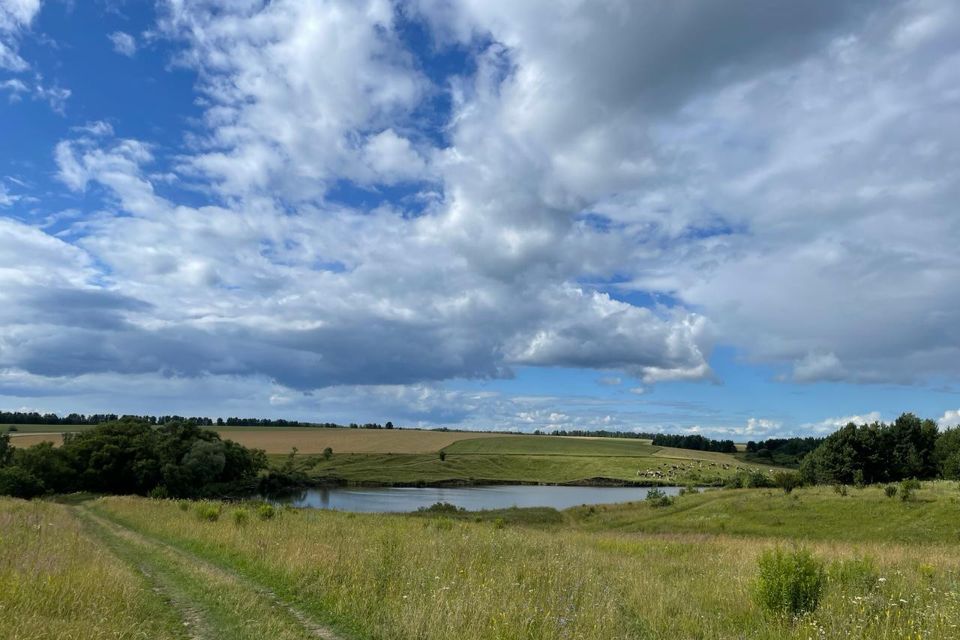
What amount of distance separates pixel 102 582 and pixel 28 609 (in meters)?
1.74

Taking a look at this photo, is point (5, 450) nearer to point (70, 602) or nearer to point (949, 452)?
point (70, 602)

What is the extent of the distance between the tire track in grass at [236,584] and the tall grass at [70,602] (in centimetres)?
126

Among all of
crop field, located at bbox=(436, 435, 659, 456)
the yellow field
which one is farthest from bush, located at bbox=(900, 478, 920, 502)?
crop field, located at bbox=(436, 435, 659, 456)

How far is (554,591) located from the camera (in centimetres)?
892

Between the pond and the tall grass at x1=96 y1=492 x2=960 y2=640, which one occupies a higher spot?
the tall grass at x1=96 y1=492 x2=960 y2=640

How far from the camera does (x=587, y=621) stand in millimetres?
7344

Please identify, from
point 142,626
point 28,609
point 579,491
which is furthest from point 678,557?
point 579,491

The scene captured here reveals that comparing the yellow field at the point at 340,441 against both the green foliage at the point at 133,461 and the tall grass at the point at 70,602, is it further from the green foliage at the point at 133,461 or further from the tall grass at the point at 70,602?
the tall grass at the point at 70,602

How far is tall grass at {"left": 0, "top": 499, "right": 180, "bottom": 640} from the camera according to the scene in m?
6.32

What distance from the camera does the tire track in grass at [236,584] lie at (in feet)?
25.4

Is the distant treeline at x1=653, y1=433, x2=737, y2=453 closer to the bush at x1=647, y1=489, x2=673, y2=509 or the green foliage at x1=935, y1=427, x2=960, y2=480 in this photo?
the green foliage at x1=935, y1=427, x2=960, y2=480

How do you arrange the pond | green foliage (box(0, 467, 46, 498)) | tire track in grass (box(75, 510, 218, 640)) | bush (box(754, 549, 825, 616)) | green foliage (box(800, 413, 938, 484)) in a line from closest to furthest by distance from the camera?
tire track in grass (box(75, 510, 218, 640)) → bush (box(754, 549, 825, 616)) → green foliage (box(0, 467, 46, 498)) → green foliage (box(800, 413, 938, 484)) → the pond

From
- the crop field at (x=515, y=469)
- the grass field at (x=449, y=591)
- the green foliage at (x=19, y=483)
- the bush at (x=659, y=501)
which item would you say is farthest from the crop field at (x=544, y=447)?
the grass field at (x=449, y=591)

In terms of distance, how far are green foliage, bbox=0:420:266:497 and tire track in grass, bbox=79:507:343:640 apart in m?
54.1
